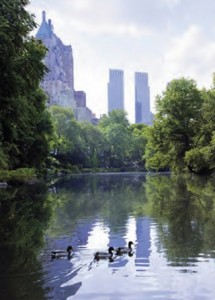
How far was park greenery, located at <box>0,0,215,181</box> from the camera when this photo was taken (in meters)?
18.1

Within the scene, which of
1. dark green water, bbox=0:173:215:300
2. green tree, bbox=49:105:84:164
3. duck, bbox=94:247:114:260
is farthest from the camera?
green tree, bbox=49:105:84:164

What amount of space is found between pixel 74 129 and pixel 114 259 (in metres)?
91.9

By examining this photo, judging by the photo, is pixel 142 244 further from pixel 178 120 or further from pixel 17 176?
pixel 178 120

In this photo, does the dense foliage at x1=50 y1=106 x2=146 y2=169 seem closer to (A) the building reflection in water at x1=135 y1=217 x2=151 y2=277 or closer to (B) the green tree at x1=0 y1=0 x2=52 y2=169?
(B) the green tree at x1=0 y1=0 x2=52 y2=169

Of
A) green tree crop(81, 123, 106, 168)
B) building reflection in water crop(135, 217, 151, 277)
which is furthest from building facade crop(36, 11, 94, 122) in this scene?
building reflection in water crop(135, 217, 151, 277)

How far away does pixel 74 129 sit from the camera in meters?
103

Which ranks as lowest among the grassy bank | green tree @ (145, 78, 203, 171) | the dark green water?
the dark green water

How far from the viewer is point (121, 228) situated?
1658 cm

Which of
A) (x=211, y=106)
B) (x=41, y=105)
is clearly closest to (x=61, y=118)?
(x=211, y=106)

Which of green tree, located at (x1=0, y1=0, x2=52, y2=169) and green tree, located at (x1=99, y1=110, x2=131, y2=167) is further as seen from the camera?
green tree, located at (x1=99, y1=110, x2=131, y2=167)

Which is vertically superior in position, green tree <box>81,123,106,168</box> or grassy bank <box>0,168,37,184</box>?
green tree <box>81,123,106,168</box>

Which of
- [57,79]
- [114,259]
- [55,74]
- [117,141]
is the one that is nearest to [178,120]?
[114,259]

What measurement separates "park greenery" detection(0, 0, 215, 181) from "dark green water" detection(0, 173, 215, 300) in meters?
4.48

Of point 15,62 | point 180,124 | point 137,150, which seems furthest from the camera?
point 137,150
